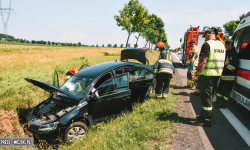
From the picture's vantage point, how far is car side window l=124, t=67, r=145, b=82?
5.11m

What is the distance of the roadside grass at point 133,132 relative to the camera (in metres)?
3.19

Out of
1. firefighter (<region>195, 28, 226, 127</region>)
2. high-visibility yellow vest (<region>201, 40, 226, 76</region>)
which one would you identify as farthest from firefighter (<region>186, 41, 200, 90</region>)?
high-visibility yellow vest (<region>201, 40, 226, 76</region>)

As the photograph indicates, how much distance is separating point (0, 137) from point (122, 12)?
32701mm

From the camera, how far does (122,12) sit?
3353 centimetres

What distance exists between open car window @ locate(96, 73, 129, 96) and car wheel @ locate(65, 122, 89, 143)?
31.9 inches

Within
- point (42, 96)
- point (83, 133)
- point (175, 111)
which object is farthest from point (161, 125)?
point (42, 96)

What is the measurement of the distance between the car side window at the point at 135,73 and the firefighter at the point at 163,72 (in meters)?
0.59

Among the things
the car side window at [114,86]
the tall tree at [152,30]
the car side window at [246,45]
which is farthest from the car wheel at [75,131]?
the tall tree at [152,30]

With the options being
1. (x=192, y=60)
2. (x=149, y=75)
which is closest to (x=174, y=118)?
(x=149, y=75)

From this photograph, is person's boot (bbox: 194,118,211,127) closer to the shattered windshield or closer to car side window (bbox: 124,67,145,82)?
car side window (bbox: 124,67,145,82)

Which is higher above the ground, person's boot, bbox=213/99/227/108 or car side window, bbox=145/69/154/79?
car side window, bbox=145/69/154/79

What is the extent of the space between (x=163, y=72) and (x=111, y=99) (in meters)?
2.22

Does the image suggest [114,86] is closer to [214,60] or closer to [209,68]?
[209,68]

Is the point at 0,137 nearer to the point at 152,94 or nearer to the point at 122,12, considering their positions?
the point at 152,94
